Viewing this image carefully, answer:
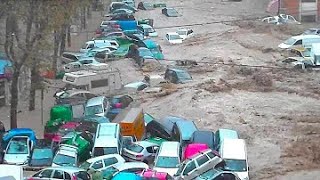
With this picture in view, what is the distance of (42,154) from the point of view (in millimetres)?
24438

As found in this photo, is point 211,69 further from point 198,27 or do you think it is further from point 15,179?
point 15,179

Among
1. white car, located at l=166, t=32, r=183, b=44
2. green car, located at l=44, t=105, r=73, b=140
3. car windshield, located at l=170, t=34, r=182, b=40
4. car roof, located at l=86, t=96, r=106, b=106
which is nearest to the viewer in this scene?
green car, located at l=44, t=105, r=73, b=140

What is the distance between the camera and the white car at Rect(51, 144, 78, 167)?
2347 centimetres

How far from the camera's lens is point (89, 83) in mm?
33844

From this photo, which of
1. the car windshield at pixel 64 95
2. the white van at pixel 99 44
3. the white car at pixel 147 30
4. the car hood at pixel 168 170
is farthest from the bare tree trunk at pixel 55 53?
the car hood at pixel 168 170

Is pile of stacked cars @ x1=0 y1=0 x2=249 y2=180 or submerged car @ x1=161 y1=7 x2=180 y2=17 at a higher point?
pile of stacked cars @ x1=0 y1=0 x2=249 y2=180

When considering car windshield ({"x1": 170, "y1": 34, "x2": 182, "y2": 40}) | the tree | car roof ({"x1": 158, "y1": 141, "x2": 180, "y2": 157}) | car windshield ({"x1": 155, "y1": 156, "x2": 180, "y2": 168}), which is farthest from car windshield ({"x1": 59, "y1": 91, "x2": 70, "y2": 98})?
car windshield ({"x1": 170, "y1": 34, "x2": 182, "y2": 40})

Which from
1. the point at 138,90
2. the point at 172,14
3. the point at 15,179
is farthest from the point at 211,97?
the point at 172,14

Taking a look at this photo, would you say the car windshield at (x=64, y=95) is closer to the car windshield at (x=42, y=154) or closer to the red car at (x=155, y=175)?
the car windshield at (x=42, y=154)

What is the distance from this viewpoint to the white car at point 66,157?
23.5 meters

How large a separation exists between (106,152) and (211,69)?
671 inches

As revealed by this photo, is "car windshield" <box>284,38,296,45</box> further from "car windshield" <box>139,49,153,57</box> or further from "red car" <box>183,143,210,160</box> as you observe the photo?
"red car" <box>183,143,210,160</box>

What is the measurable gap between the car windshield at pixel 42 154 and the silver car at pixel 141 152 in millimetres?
2225

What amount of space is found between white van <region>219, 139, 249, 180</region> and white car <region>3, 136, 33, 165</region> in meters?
5.86
